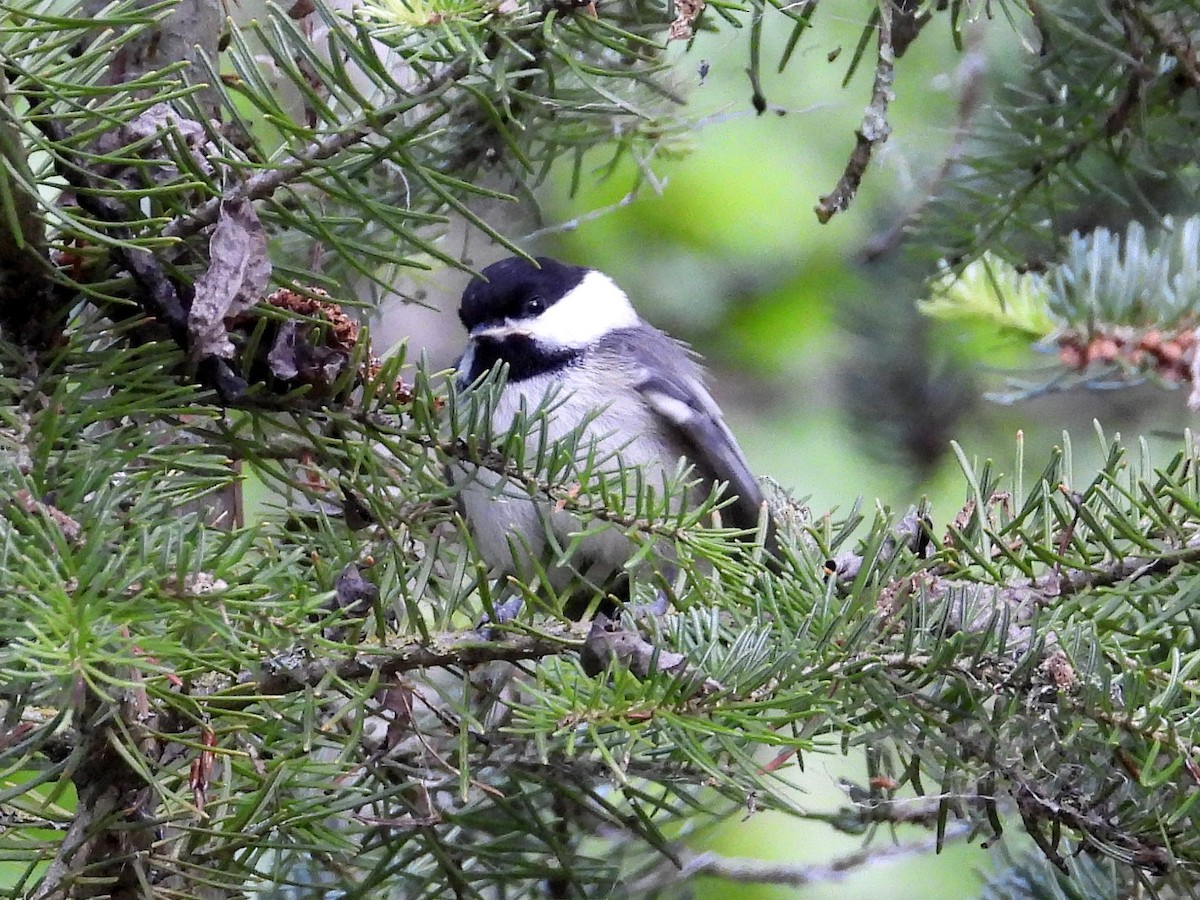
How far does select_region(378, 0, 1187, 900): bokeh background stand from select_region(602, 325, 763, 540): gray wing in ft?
1.03

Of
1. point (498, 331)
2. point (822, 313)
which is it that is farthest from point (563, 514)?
point (822, 313)

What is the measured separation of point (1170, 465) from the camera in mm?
743

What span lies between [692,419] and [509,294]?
0.96ft

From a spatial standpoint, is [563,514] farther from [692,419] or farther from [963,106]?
[963,106]

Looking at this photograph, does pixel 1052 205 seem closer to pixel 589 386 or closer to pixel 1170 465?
pixel 589 386

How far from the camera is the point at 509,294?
1.65m

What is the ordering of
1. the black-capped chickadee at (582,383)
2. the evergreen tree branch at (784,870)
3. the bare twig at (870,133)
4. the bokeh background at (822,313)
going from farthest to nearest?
the bokeh background at (822,313) < the black-capped chickadee at (582,383) < the evergreen tree branch at (784,870) < the bare twig at (870,133)

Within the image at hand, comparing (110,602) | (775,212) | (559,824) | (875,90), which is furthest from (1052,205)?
(775,212)

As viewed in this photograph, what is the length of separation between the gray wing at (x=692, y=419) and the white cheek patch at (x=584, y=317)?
46 millimetres

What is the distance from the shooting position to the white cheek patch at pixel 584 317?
65.6 inches

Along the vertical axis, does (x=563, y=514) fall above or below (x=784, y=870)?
above

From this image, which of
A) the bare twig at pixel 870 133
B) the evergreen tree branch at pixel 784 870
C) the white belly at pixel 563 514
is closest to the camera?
the bare twig at pixel 870 133

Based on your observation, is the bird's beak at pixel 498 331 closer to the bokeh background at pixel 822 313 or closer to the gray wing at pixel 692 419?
the gray wing at pixel 692 419

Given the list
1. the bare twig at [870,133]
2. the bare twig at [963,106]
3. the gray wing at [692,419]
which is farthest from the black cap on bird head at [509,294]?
the bare twig at [870,133]
